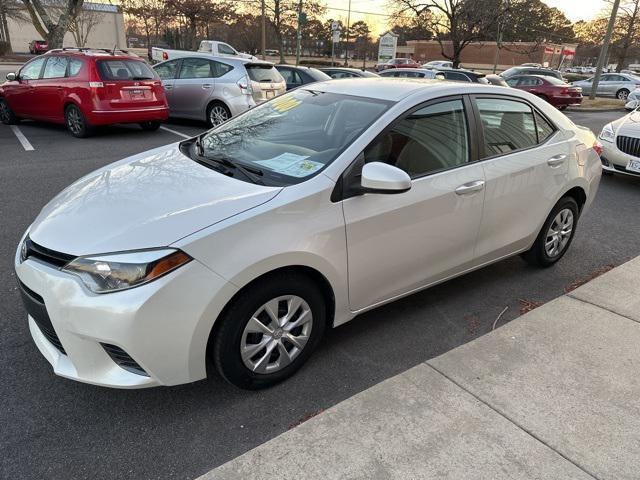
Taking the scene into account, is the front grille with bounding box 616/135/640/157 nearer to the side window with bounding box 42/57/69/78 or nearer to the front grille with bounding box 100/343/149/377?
the front grille with bounding box 100/343/149/377

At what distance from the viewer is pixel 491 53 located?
66438mm

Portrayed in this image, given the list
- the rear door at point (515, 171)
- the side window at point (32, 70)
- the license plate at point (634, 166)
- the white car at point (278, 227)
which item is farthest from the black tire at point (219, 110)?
the rear door at point (515, 171)

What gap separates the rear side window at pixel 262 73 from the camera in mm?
10102

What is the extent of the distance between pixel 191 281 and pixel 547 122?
3.25 m

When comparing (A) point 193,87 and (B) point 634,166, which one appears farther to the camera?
(A) point 193,87

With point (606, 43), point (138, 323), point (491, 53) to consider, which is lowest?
point (138, 323)

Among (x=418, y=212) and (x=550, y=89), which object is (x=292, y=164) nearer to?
(x=418, y=212)

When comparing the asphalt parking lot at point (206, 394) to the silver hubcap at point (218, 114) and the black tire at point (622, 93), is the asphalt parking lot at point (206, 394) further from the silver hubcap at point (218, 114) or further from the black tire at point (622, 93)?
the black tire at point (622, 93)

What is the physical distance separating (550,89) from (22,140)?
17334 millimetres

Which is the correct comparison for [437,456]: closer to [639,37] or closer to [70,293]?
[70,293]

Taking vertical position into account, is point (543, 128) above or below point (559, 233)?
above

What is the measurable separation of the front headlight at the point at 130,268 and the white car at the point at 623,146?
7.52 meters

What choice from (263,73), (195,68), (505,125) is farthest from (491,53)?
(505,125)

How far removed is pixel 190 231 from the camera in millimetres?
2256
